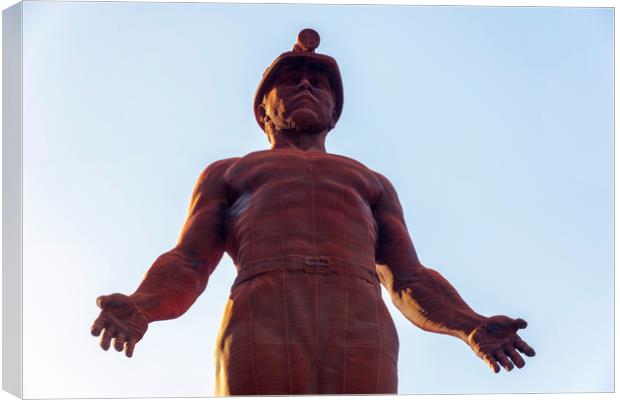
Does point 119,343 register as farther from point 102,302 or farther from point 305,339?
point 305,339

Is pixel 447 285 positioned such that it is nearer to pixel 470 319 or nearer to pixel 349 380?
pixel 470 319

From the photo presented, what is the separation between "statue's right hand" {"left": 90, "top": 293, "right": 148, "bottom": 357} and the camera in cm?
2161

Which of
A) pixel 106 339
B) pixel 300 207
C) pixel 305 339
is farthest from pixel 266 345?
pixel 300 207

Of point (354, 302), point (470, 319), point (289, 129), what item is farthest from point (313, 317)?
point (289, 129)

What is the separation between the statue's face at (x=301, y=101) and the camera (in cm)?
2519

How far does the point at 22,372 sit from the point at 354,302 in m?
3.70

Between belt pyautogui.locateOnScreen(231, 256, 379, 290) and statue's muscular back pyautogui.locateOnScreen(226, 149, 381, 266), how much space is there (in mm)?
74

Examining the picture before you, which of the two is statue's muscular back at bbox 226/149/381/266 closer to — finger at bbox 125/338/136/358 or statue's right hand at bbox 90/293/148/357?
statue's right hand at bbox 90/293/148/357

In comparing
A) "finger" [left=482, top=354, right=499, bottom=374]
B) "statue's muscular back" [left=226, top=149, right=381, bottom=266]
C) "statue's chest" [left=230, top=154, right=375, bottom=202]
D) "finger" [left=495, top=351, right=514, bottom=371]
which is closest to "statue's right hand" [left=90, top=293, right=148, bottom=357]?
"statue's muscular back" [left=226, top=149, right=381, bottom=266]

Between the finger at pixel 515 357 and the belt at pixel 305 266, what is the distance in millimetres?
1777

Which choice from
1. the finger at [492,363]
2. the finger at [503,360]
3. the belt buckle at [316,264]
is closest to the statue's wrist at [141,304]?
the belt buckle at [316,264]

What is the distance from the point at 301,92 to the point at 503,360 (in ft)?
15.5

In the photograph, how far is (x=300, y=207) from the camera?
23469 millimetres

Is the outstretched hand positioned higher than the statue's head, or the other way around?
the statue's head
